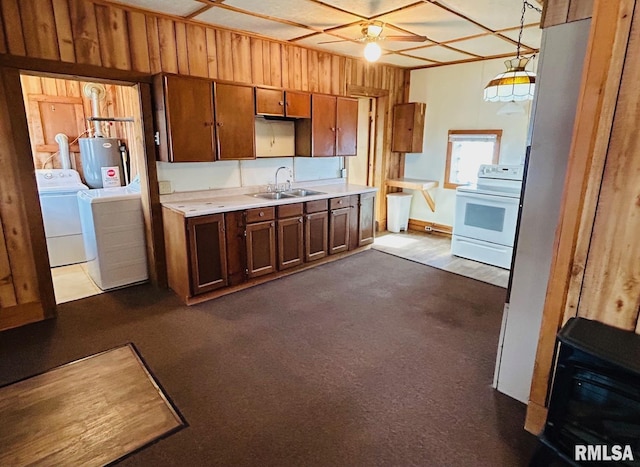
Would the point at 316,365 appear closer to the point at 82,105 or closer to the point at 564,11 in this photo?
the point at 564,11

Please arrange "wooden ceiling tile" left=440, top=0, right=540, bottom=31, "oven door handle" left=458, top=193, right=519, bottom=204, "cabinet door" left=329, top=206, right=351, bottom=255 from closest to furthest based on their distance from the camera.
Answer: "wooden ceiling tile" left=440, top=0, right=540, bottom=31 < "oven door handle" left=458, top=193, right=519, bottom=204 < "cabinet door" left=329, top=206, right=351, bottom=255

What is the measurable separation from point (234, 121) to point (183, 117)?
533 millimetres

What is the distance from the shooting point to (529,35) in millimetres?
3949

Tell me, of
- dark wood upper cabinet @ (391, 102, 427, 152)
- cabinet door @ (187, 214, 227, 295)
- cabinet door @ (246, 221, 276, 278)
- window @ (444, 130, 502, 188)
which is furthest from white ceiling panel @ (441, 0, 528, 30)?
cabinet door @ (187, 214, 227, 295)

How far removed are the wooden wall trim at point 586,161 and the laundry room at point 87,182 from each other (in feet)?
11.4

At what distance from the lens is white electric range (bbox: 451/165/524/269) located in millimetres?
4363

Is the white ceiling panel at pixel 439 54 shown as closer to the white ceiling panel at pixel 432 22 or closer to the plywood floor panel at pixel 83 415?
the white ceiling panel at pixel 432 22

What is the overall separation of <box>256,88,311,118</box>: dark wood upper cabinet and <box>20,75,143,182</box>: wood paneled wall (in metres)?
2.29

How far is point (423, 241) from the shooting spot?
5691 mm

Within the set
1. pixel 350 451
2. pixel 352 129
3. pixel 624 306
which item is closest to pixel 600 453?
pixel 624 306

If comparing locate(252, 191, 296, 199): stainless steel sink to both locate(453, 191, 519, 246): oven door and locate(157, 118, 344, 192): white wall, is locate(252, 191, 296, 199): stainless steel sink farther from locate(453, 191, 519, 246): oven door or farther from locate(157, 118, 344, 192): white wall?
locate(453, 191, 519, 246): oven door

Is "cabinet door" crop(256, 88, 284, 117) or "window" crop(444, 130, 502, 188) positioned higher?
"cabinet door" crop(256, 88, 284, 117)

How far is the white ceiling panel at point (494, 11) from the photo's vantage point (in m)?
3.01

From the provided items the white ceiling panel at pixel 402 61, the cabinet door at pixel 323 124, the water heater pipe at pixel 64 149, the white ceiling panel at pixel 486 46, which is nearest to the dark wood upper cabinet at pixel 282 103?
the cabinet door at pixel 323 124
